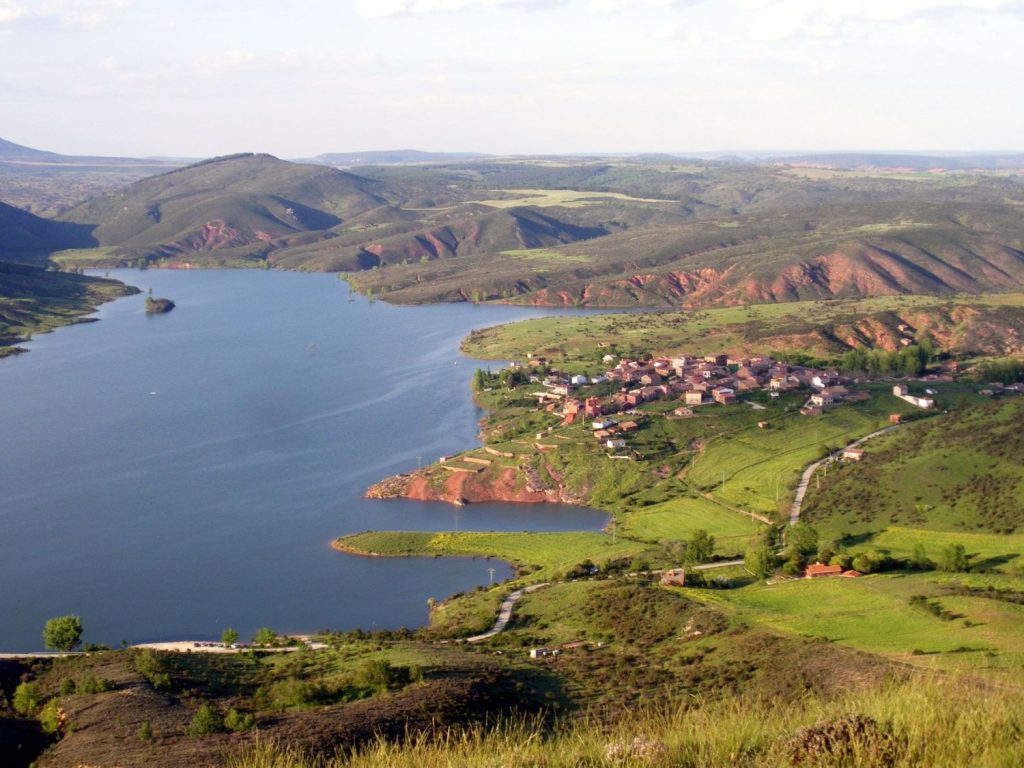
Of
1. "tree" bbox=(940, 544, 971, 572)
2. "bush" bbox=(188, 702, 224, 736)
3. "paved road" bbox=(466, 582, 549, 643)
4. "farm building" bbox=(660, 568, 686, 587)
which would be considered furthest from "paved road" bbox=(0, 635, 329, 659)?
"tree" bbox=(940, 544, 971, 572)

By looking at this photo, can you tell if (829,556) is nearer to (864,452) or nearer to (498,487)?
(864,452)

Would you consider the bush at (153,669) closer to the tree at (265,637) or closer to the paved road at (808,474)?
the tree at (265,637)

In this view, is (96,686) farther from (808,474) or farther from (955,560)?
(808,474)

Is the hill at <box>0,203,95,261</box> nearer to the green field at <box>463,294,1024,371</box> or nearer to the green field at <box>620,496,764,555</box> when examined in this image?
the green field at <box>463,294,1024,371</box>

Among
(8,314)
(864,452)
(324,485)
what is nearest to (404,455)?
(324,485)

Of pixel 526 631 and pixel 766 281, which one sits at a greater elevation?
pixel 766 281

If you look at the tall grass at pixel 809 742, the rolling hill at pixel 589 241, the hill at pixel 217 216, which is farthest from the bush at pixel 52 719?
the hill at pixel 217 216

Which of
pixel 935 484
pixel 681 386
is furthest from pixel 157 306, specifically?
pixel 935 484
